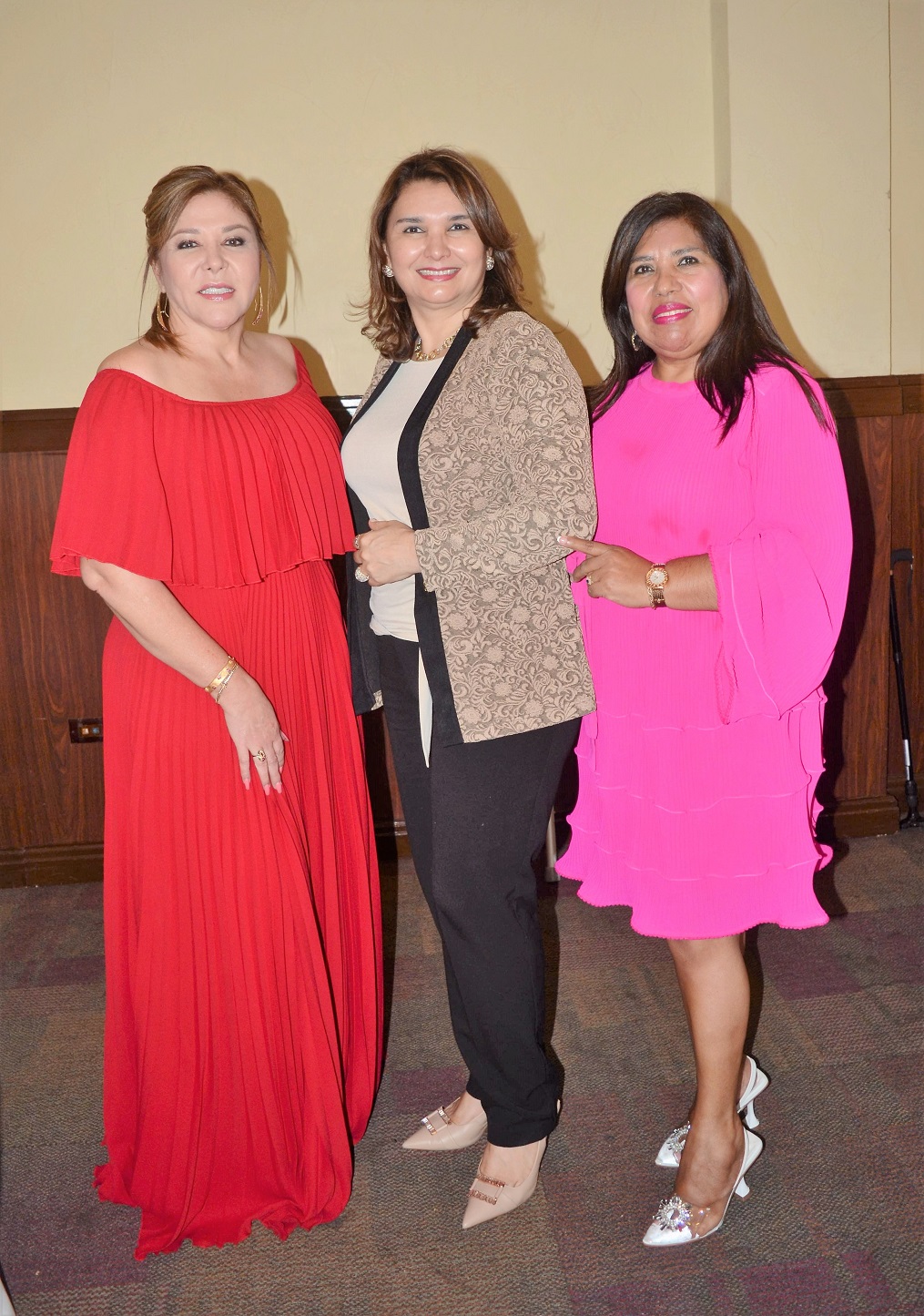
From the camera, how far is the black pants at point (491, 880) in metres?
1.79

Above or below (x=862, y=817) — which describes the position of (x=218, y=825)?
above

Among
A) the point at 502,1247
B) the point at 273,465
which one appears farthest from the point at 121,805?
the point at 502,1247

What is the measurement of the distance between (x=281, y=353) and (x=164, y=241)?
33 cm

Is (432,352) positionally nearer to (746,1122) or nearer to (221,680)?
(221,680)

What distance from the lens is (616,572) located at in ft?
5.69

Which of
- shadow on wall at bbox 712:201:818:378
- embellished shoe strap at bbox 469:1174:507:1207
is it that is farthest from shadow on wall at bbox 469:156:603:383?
embellished shoe strap at bbox 469:1174:507:1207

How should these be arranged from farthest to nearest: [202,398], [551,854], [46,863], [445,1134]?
[46,863] < [551,854] < [445,1134] < [202,398]

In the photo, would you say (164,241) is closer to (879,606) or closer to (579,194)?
(579,194)

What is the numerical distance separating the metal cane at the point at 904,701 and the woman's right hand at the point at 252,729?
232cm

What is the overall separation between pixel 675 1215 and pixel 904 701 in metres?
2.14

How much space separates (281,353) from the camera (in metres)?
2.11

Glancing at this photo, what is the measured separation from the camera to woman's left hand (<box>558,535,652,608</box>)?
1729mm

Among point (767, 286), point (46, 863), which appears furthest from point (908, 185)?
point (46, 863)

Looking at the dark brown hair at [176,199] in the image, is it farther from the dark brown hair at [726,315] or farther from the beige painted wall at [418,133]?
the beige painted wall at [418,133]
